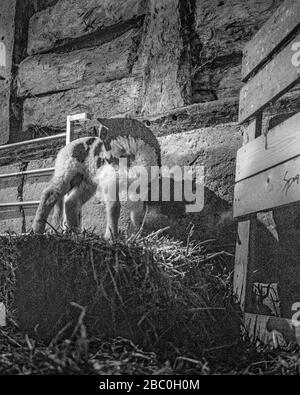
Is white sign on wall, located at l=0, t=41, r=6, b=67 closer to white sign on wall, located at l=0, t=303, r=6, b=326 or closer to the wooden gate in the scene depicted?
the wooden gate

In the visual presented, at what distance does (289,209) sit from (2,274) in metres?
1.38

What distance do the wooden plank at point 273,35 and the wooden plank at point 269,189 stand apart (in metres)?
0.50

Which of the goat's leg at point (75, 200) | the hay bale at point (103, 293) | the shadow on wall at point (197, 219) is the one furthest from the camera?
the goat's leg at point (75, 200)

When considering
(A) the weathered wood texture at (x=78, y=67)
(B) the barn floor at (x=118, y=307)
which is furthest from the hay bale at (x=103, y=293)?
(A) the weathered wood texture at (x=78, y=67)

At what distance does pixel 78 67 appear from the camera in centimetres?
392

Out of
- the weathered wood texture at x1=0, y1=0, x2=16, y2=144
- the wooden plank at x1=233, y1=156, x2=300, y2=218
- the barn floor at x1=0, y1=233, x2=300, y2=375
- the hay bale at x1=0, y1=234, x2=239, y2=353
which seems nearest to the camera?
the barn floor at x1=0, y1=233, x2=300, y2=375

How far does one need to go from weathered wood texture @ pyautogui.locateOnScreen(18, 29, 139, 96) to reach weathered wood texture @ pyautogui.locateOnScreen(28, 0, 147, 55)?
12 cm

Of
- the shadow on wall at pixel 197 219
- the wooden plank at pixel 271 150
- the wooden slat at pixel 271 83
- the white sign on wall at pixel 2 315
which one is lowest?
the white sign on wall at pixel 2 315

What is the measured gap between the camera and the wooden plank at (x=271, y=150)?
1.79 m

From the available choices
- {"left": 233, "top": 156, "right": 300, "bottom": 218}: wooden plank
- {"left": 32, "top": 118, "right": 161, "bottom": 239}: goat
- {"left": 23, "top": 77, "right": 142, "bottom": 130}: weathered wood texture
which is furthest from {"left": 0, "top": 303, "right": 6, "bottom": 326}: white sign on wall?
{"left": 23, "top": 77, "right": 142, "bottom": 130}: weathered wood texture

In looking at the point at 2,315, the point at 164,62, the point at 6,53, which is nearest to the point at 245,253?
the point at 2,315

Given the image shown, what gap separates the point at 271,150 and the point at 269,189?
0.15 meters

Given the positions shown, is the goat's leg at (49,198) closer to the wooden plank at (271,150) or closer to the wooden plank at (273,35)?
the wooden plank at (271,150)

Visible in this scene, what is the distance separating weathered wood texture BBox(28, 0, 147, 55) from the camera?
3709 millimetres
